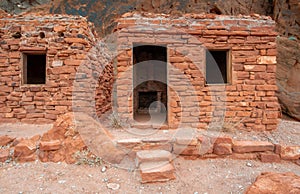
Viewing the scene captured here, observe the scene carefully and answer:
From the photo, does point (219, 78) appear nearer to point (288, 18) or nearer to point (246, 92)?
point (246, 92)

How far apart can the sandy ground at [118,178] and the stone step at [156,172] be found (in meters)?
0.08

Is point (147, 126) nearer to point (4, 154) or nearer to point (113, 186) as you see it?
point (113, 186)

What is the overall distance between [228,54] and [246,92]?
100 cm

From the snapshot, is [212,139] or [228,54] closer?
[212,139]

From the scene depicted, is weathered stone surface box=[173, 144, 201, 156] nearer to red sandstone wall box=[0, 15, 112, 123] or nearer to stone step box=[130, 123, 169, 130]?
stone step box=[130, 123, 169, 130]

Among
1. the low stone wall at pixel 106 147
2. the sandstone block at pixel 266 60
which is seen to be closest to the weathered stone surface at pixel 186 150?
the low stone wall at pixel 106 147

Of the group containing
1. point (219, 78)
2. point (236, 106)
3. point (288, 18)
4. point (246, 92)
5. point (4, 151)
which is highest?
point (288, 18)

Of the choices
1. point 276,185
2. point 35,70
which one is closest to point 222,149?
point 276,185

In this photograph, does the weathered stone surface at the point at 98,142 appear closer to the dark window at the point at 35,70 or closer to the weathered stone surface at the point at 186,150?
the weathered stone surface at the point at 186,150

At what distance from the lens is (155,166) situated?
3076 millimetres

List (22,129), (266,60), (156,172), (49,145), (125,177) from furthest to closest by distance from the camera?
1. (266,60)
2. (22,129)
3. (49,145)
4. (125,177)
5. (156,172)

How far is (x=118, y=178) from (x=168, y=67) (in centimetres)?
266

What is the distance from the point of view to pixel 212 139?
368cm

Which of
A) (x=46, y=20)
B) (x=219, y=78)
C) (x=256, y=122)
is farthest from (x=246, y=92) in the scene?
(x=46, y=20)
